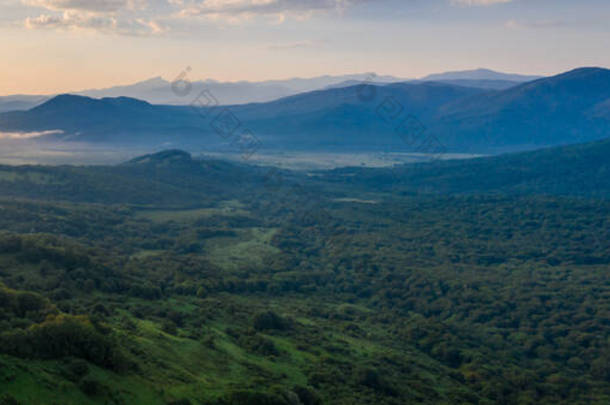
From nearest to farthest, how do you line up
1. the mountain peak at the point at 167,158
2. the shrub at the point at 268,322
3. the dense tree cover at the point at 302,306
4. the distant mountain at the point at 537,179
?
the dense tree cover at the point at 302,306
the shrub at the point at 268,322
the distant mountain at the point at 537,179
the mountain peak at the point at 167,158

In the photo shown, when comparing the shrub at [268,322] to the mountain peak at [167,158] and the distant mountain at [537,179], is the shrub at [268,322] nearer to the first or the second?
the distant mountain at [537,179]

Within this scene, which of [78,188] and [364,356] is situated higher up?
[78,188]

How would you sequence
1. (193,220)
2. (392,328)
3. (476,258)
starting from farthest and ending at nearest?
1. (193,220)
2. (476,258)
3. (392,328)

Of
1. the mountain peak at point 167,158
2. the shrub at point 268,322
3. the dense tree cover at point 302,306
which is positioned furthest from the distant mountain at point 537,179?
the shrub at point 268,322

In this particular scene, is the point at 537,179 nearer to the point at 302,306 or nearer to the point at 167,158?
the point at 167,158

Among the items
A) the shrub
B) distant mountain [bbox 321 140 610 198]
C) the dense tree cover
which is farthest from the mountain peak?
the shrub

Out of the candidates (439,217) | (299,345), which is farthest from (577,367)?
(439,217)

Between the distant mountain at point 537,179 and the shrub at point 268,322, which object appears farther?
the distant mountain at point 537,179

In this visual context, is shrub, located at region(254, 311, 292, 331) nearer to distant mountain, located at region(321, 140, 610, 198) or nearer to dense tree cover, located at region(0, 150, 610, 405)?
dense tree cover, located at region(0, 150, 610, 405)

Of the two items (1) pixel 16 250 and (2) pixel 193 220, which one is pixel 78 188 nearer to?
(2) pixel 193 220
